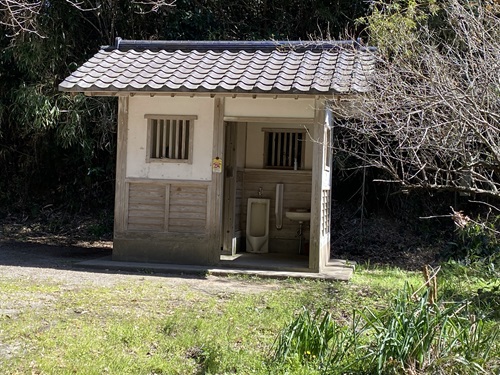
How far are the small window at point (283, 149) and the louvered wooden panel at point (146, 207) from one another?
271 centimetres

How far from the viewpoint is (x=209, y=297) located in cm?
753

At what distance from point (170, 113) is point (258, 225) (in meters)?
3.04

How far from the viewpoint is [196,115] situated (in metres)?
9.79

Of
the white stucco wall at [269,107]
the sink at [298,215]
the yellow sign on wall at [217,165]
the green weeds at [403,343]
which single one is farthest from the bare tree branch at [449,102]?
the sink at [298,215]

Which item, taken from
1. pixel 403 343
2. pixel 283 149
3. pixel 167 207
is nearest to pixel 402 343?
pixel 403 343

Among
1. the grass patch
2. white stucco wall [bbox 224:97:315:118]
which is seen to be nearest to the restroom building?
white stucco wall [bbox 224:97:315:118]

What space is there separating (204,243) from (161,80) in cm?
241

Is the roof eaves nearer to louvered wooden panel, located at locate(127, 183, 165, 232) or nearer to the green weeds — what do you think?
louvered wooden panel, located at locate(127, 183, 165, 232)

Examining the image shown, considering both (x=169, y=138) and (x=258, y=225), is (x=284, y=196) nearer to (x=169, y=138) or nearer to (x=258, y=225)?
(x=258, y=225)

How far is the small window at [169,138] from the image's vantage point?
986 cm

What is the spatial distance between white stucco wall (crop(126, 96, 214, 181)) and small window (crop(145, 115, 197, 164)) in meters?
0.07

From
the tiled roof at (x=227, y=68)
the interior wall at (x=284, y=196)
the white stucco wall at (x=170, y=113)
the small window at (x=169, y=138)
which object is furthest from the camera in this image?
the interior wall at (x=284, y=196)

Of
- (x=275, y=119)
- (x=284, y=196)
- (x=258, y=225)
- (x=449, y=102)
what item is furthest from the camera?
(x=258, y=225)

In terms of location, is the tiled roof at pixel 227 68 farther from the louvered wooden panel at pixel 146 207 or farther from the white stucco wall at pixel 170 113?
the louvered wooden panel at pixel 146 207
